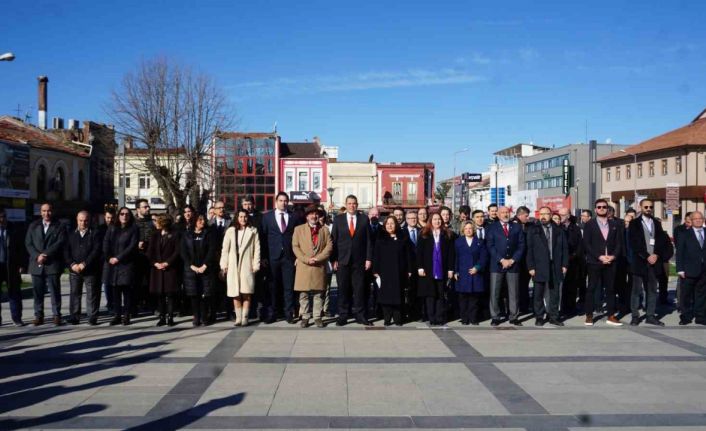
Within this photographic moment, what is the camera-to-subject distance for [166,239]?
11.1 metres

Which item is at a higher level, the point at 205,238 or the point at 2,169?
the point at 2,169

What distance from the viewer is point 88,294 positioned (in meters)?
11.1

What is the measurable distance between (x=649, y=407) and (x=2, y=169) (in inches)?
1502

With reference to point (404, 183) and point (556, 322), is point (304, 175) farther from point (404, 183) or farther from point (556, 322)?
point (556, 322)

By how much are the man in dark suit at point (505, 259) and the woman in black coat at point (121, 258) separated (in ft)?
20.5

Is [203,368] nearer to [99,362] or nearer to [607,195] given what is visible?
[99,362]

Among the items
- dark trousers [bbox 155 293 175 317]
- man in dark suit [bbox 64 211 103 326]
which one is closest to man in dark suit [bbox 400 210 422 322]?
dark trousers [bbox 155 293 175 317]

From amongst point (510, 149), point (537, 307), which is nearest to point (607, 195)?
point (510, 149)

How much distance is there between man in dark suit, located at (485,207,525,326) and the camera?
36.4ft

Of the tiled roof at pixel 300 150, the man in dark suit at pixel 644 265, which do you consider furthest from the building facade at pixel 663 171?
the man in dark suit at pixel 644 265

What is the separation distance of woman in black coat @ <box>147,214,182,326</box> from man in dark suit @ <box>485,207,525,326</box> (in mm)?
5491

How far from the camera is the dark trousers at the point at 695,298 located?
11.1 metres

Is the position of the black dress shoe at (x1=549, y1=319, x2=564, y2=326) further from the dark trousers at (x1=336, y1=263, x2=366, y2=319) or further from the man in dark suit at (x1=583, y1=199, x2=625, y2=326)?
the dark trousers at (x1=336, y1=263, x2=366, y2=319)

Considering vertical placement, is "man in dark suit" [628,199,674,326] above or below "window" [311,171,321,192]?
below
